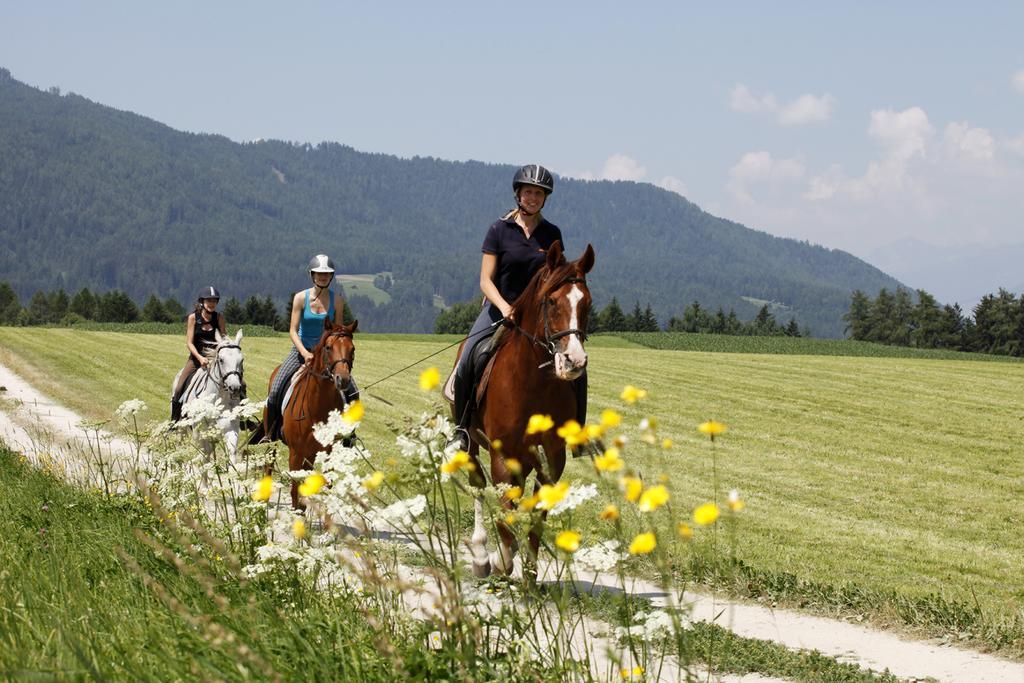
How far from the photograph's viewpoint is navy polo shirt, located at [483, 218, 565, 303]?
8.87 meters

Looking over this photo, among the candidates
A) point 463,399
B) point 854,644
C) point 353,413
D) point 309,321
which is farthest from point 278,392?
point 353,413

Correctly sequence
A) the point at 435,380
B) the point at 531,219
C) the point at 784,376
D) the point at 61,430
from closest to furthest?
the point at 435,380
the point at 531,219
the point at 61,430
the point at 784,376

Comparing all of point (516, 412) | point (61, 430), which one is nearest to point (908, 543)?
point (516, 412)

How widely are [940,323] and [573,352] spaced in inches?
5303

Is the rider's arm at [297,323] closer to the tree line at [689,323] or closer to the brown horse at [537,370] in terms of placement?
the brown horse at [537,370]

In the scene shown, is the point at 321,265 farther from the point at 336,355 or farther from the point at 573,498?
the point at 573,498

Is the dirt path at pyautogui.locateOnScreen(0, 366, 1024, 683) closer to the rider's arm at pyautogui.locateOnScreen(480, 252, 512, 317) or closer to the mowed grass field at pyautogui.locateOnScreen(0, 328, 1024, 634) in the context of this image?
the mowed grass field at pyautogui.locateOnScreen(0, 328, 1024, 634)

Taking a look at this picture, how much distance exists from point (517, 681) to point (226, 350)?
29.1ft

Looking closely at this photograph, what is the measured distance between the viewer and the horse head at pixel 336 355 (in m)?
10.6

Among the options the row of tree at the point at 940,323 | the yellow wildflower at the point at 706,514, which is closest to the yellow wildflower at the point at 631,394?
the yellow wildflower at the point at 706,514

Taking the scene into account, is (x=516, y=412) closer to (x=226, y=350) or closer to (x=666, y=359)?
(x=226, y=350)

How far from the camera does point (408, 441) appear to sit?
402 centimetres

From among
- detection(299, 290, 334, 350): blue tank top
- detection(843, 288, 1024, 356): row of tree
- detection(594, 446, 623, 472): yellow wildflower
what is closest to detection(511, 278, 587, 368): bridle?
detection(299, 290, 334, 350): blue tank top

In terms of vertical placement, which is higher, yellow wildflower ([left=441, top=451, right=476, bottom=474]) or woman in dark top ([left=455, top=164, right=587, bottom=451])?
woman in dark top ([left=455, top=164, right=587, bottom=451])
